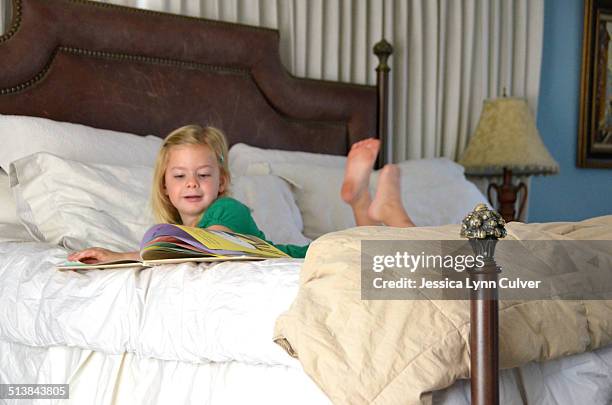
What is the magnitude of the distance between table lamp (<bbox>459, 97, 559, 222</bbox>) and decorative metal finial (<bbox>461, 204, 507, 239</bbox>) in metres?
2.62

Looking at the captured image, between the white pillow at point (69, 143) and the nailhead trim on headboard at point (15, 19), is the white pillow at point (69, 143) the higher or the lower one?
the lower one

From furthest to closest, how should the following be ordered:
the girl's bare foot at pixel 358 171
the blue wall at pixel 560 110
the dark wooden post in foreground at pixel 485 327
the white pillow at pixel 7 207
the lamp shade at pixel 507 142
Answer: the blue wall at pixel 560 110
the lamp shade at pixel 507 142
the girl's bare foot at pixel 358 171
the white pillow at pixel 7 207
the dark wooden post in foreground at pixel 485 327

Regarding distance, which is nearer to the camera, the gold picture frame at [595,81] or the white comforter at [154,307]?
the white comforter at [154,307]

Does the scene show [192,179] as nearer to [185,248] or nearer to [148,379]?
[185,248]

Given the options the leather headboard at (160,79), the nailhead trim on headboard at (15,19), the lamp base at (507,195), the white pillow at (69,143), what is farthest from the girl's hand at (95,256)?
the lamp base at (507,195)

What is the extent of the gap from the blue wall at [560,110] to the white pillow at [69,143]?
2395 millimetres

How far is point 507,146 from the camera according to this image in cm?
378

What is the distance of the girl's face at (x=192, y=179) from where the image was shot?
2297 mm

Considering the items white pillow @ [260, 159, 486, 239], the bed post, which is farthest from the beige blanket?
the bed post

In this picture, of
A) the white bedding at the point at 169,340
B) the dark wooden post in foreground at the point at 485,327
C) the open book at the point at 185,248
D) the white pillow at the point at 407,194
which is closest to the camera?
the dark wooden post in foreground at the point at 485,327

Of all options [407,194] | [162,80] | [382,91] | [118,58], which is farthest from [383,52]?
[118,58]

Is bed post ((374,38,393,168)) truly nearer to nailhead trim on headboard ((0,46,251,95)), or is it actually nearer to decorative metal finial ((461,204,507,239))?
nailhead trim on headboard ((0,46,251,95))

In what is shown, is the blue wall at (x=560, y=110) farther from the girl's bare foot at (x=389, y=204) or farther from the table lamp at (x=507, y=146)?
the girl's bare foot at (x=389, y=204)

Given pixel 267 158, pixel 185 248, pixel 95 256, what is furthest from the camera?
pixel 267 158
